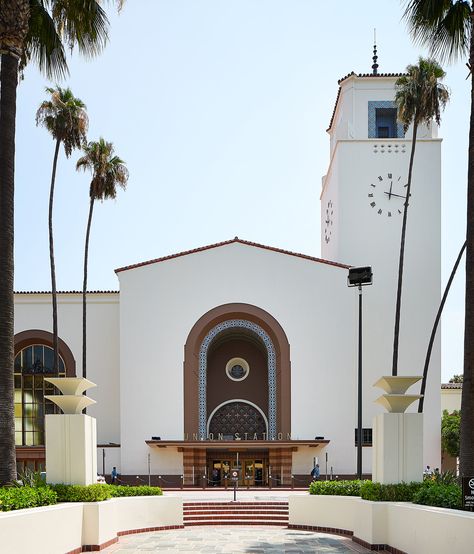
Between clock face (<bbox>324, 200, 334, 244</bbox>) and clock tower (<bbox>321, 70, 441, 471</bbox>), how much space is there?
169cm

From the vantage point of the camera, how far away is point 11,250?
1633cm

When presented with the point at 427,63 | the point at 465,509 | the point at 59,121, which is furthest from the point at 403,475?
the point at 59,121

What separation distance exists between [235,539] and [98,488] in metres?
4.24

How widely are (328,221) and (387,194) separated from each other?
4.52 m

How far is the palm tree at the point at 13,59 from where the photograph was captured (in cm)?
1562

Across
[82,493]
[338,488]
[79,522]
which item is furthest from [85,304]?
[79,522]

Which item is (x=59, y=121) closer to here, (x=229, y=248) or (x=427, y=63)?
(x=229, y=248)

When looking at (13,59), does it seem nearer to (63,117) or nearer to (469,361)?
(469,361)

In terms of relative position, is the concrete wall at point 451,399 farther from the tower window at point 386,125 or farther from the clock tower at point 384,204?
the tower window at point 386,125

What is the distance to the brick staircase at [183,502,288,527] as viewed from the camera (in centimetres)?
2464

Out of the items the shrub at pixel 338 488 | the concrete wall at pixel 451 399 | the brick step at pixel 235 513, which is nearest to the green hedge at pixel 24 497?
the shrub at pixel 338 488

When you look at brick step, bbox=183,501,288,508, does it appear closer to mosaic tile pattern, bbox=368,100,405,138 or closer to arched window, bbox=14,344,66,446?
arched window, bbox=14,344,66,446

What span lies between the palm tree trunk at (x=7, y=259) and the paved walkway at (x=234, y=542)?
4096 millimetres

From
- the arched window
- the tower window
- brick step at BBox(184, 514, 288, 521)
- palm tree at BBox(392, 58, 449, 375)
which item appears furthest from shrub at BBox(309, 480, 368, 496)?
the tower window
